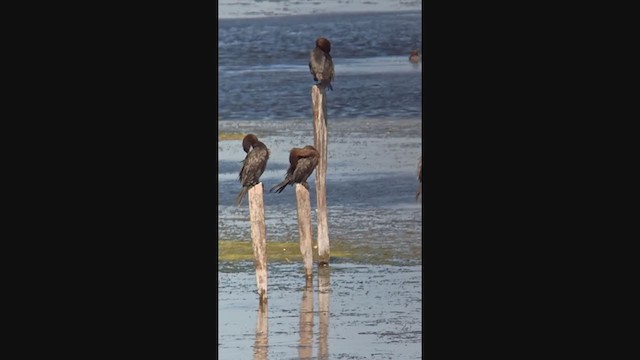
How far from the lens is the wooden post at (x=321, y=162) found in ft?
48.9

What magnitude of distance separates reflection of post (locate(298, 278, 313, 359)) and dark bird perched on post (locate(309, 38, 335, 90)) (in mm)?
1318

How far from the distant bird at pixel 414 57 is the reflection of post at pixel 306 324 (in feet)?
5.18

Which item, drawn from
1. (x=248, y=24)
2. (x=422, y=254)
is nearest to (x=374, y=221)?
(x=422, y=254)

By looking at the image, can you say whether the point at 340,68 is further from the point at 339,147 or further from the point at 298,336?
the point at 298,336

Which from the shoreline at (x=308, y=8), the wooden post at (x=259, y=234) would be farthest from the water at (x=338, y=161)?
the wooden post at (x=259, y=234)

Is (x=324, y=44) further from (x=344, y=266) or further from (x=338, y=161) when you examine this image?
(x=344, y=266)

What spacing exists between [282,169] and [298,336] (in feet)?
4.35

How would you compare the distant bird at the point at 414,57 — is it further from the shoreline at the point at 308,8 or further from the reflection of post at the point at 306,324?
the reflection of post at the point at 306,324

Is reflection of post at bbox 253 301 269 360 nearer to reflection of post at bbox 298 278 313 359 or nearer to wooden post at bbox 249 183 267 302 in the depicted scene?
wooden post at bbox 249 183 267 302

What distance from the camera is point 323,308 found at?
1435cm

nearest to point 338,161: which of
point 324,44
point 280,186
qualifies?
point 280,186

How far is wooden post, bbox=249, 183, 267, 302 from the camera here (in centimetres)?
1442

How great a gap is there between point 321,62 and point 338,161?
65 cm

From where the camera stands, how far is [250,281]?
48.1 feet
